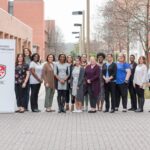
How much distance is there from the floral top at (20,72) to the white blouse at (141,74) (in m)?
3.47

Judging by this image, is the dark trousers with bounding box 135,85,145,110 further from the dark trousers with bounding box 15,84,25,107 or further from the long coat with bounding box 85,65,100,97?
the dark trousers with bounding box 15,84,25,107

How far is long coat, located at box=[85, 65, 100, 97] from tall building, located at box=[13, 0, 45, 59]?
8331 centimetres

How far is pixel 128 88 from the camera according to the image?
707 inches

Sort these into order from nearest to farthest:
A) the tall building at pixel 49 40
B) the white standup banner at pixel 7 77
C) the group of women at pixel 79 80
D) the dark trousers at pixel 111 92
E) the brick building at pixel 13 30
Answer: the white standup banner at pixel 7 77
the group of women at pixel 79 80
the dark trousers at pixel 111 92
the brick building at pixel 13 30
the tall building at pixel 49 40

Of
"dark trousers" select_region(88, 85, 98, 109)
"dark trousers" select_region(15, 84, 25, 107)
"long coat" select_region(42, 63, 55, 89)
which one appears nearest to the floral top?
"dark trousers" select_region(15, 84, 25, 107)

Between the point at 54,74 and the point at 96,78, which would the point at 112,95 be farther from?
the point at 54,74

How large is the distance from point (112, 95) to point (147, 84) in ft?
3.85

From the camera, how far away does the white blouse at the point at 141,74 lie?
17188 mm

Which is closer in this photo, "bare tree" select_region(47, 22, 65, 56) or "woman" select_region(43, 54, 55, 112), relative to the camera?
"woman" select_region(43, 54, 55, 112)

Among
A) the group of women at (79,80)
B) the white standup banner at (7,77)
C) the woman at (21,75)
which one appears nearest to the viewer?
the white standup banner at (7,77)

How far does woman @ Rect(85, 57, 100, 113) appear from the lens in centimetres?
1703

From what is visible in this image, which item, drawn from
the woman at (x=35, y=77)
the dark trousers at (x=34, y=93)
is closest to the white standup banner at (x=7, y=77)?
the woman at (x=35, y=77)

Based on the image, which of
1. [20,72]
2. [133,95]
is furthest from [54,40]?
[20,72]

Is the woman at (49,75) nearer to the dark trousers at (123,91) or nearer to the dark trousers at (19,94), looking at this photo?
the dark trousers at (19,94)
